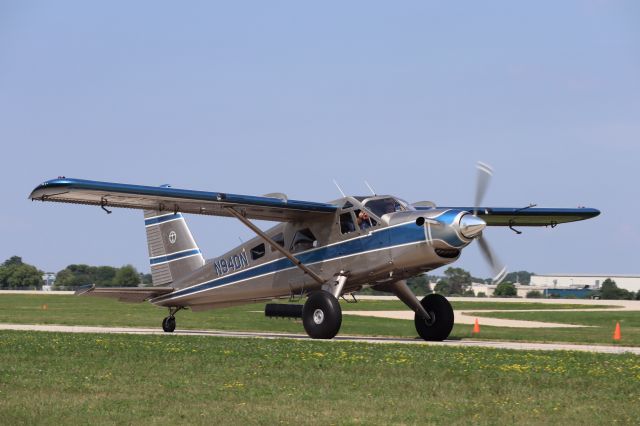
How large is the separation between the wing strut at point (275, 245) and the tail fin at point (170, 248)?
15.4ft

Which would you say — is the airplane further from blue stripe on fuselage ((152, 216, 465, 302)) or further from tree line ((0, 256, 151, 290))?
tree line ((0, 256, 151, 290))

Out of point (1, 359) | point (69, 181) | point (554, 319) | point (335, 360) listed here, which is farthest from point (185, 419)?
point (554, 319)

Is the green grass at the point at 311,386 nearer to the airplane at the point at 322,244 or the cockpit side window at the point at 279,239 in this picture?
the airplane at the point at 322,244

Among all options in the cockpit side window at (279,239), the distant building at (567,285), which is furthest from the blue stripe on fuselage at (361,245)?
the distant building at (567,285)

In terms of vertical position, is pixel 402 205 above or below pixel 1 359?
above

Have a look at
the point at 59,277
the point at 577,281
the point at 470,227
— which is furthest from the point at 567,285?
the point at 470,227

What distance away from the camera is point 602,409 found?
40.3ft

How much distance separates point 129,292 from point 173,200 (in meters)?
5.93

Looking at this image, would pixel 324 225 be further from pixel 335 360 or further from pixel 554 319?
pixel 554 319

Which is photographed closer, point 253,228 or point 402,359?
point 402,359

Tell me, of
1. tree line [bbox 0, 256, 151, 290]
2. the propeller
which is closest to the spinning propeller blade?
the propeller

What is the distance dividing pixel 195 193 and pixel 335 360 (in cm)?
743

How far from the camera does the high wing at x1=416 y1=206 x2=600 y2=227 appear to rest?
2588 cm

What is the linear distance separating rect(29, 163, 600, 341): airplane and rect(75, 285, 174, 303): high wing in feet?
0.13
